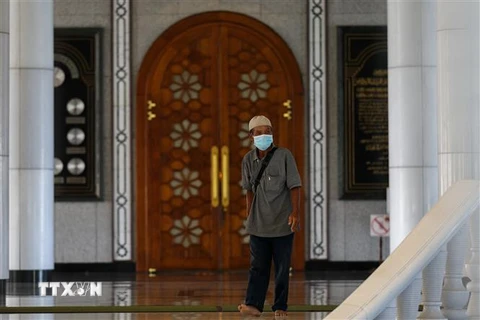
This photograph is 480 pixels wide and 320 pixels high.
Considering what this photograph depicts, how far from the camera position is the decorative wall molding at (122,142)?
Answer: 14.8m

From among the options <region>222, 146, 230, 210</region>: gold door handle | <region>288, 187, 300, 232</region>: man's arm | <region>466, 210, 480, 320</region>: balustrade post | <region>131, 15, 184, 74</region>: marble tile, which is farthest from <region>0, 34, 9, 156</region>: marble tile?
<region>466, 210, 480, 320</region>: balustrade post

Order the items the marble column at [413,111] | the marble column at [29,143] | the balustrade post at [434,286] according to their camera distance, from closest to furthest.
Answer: the balustrade post at [434,286] → the marble column at [413,111] → the marble column at [29,143]

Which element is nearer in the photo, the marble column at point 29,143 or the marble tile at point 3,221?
the marble tile at point 3,221

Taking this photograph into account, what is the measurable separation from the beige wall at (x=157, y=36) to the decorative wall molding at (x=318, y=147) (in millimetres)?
75

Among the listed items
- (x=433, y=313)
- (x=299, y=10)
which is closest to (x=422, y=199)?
(x=299, y=10)

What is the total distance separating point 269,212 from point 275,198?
11cm

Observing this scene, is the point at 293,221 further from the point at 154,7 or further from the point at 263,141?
the point at 154,7

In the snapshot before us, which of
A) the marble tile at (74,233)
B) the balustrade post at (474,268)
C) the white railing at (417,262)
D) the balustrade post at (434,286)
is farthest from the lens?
the marble tile at (74,233)

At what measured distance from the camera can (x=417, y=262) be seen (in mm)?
5199

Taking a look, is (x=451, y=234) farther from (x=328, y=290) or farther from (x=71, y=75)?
(x=71, y=75)

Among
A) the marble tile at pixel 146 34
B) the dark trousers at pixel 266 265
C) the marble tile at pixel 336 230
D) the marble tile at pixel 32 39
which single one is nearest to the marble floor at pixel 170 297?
the dark trousers at pixel 266 265

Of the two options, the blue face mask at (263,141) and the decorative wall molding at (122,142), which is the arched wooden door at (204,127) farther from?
the blue face mask at (263,141)

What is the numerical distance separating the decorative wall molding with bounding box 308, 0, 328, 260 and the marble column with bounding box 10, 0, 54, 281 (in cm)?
368

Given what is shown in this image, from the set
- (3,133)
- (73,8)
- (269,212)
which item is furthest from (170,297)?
(73,8)
